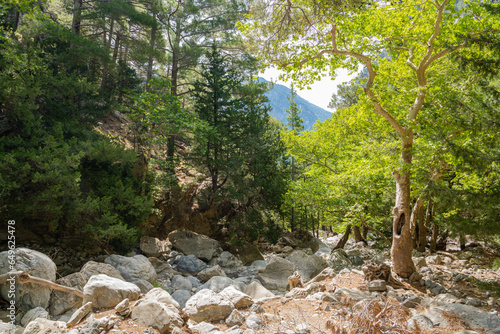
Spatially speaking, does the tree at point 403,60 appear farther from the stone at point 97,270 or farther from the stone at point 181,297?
the stone at point 97,270

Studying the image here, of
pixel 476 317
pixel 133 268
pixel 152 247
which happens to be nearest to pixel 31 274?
pixel 133 268

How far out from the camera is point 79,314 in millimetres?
3762

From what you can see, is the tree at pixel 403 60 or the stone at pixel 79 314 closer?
the stone at pixel 79 314

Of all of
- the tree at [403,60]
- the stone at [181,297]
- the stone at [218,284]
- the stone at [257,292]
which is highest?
the tree at [403,60]

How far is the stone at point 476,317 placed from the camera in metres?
4.10

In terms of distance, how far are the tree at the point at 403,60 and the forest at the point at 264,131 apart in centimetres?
4

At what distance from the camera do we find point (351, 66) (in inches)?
291

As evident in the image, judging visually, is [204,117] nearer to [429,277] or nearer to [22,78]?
[22,78]

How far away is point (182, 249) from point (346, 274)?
24.3 ft

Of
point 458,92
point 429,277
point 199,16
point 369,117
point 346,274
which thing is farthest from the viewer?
point 199,16

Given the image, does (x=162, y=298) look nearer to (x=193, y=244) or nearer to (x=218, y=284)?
(x=218, y=284)

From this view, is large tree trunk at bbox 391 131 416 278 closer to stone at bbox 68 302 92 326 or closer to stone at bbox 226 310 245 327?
stone at bbox 226 310 245 327

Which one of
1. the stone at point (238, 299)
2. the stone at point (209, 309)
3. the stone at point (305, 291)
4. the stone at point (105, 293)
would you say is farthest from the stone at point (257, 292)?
the stone at point (105, 293)

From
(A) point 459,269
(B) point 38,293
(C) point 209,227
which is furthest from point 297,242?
(B) point 38,293
